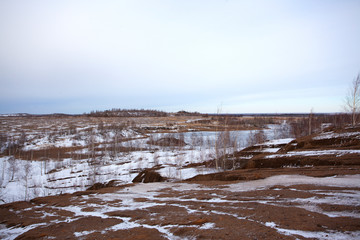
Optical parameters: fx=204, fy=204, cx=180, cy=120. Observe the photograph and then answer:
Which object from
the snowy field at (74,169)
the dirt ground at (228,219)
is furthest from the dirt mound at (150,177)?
the dirt ground at (228,219)

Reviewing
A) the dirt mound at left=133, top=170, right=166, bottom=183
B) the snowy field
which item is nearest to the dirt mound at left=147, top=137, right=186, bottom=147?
the snowy field

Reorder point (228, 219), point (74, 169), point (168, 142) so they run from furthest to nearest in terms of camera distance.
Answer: point (168, 142), point (74, 169), point (228, 219)

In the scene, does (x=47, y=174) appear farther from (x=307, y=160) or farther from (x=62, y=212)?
(x=307, y=160)

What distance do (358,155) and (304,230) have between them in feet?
51.9

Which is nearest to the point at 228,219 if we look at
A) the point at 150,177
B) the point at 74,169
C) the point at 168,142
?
the point at 150,177

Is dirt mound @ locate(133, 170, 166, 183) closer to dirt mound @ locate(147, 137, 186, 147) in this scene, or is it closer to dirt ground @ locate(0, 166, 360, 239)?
dirt ground @ locate(0, 166, 360, 239)

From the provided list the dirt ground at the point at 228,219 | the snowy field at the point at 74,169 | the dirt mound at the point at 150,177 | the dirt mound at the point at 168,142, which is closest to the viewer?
the dirt ground at the point at 228,219

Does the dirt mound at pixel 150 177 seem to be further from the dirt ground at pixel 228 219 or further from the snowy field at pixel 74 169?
the dirt ground at pixel 228 219

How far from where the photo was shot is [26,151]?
2446 inches

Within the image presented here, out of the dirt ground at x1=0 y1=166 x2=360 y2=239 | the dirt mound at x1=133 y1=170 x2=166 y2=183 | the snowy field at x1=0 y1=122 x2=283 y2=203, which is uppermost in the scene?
the dirt ground at x1=0 y1=166 x2=360 y2=239

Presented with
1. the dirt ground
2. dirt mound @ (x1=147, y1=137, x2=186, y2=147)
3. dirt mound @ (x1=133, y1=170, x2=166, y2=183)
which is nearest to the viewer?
the dirt ground

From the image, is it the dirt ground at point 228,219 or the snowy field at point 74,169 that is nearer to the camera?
the dirt ground at point 228,219

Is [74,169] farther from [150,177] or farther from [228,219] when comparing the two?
[228,219]

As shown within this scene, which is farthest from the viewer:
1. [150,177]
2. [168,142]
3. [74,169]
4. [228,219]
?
[168,142]
